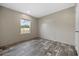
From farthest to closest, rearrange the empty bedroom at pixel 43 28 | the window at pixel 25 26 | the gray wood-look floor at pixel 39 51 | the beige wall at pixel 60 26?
1. the window at pixel 25 26
2. the beige wall at pixel 60 26
3. the empty bedroom at pixel 43 28
4. the gray wood-look floor at pixel 39 51

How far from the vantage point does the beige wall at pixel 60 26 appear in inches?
171

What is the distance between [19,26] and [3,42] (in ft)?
4.76

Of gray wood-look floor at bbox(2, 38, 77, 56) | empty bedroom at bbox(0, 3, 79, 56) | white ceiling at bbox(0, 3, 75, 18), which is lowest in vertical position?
gray wood-look floor at bbox(2, 38, 77, 56)

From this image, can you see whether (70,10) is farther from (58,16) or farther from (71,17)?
(58,16)

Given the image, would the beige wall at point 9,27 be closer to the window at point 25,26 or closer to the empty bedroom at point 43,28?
the empty bedroom at point 43,28

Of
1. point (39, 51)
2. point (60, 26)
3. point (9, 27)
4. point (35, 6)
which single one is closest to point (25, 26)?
point (9, 27)

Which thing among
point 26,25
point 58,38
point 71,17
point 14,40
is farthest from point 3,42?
point 71,17

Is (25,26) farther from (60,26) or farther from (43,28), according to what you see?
(60,26)

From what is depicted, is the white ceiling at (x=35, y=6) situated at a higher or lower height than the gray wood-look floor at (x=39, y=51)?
higher

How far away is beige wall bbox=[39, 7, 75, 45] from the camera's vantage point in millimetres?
4348

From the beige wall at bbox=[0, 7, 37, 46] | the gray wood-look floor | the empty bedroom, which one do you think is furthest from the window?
the gray wood-look floor

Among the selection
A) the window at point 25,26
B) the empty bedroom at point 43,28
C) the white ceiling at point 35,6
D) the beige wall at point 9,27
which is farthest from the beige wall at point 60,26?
the beige wall at point 9,27

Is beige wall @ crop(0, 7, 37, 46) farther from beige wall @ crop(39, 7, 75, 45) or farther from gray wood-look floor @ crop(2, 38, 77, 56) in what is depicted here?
beige wall @ crop(39, 7, 75, 45)

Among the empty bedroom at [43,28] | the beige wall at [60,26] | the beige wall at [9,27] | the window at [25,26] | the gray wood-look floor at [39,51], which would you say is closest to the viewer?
the gray wood-look floor at [39,51]
